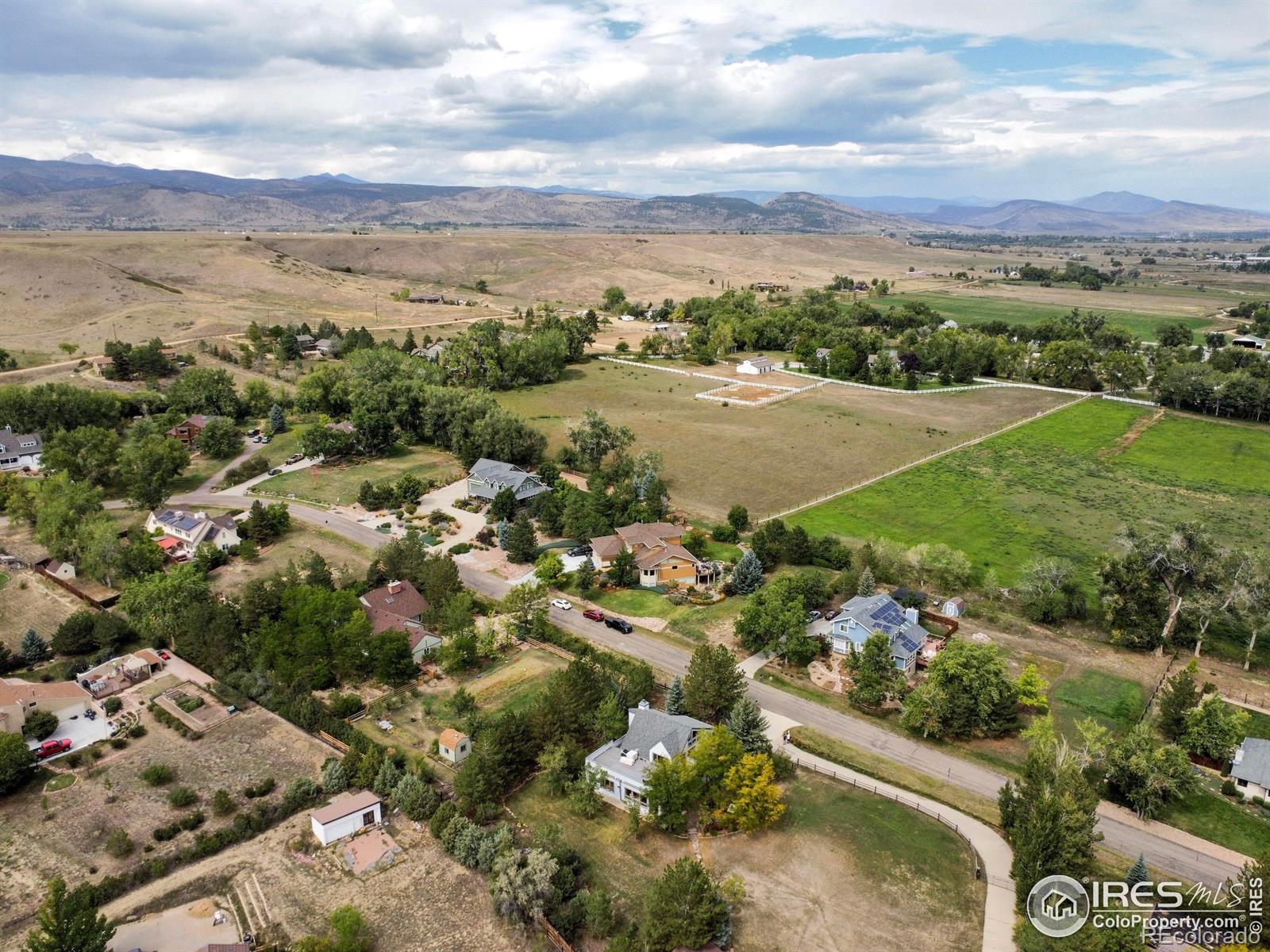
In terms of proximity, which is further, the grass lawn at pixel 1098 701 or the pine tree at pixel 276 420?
the pine tree at pixel 276 420

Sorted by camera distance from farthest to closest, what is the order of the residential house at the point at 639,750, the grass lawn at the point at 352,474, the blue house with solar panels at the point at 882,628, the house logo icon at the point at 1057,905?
the grass lawn at the point at 352,474 → the blue house with solar panels at the point at 882,628 → the residential house at the point at 639,750 → the house logo icon at the point at 1057,905

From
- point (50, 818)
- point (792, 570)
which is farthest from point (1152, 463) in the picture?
point (50, 818)

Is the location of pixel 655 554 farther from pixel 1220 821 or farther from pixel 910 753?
pixel 1220 821

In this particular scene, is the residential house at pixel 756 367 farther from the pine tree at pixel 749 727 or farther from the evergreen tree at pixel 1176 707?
the pine tree at pixel 749 727

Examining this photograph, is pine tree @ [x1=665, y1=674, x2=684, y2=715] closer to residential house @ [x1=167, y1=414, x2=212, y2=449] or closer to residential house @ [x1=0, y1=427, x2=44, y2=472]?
residential house @ [x1=167, y1=414, x2=212, y2=449]

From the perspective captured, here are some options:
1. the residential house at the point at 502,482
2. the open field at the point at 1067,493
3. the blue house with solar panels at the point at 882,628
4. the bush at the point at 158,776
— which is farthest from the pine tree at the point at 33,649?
the open field at the point at 1067,493
